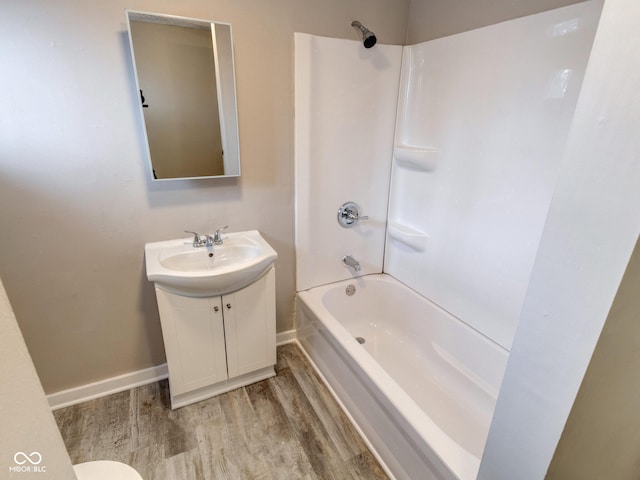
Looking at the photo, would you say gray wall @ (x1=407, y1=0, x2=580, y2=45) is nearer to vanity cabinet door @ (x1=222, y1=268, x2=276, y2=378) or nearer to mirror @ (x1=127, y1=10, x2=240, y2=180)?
mirror @ (x1=127, y1=10, x2=240, y2=180)

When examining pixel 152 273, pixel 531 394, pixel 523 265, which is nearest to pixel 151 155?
pixel 152 273

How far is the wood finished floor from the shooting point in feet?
4.87

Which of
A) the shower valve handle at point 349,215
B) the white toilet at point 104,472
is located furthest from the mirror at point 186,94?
the white toilet at point 104,472

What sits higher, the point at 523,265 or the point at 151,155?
the point at 151,155

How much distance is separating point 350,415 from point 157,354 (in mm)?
1173

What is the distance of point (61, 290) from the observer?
161 cm

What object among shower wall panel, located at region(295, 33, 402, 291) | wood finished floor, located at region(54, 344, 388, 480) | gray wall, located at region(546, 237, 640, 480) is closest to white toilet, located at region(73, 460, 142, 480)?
wood finished floor, located at region(54, 344, 388, 480)

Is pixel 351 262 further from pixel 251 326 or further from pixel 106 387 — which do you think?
pixel 106 387

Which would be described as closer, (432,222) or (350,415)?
(350,415)

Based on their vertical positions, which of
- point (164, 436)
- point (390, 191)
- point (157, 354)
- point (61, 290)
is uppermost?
point (390, 191)

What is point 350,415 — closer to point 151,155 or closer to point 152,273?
point 152,273

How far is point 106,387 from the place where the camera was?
6.08 ft

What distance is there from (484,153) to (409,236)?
2.26ft

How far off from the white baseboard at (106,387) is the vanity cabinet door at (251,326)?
0.51m
